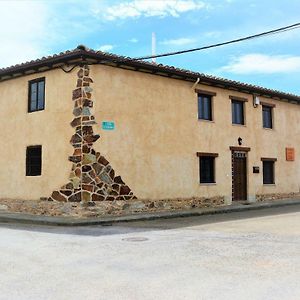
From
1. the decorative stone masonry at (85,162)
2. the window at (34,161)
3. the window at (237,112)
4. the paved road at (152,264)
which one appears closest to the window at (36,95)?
the window at (34,161)

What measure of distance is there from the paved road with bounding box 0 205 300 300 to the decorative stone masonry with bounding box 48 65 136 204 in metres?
3.37

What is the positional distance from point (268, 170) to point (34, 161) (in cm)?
1196

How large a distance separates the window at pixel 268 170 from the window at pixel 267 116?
180 cm

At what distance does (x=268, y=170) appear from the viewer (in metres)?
22.6

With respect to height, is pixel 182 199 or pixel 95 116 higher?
pixel 95 116

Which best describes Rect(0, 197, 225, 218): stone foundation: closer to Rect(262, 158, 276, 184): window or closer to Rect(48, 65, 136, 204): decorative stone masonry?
Rect(48, 65, 136, 204): decorative stone masonry

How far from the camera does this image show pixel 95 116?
1545cm

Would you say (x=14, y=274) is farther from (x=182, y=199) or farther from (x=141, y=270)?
(x=182, y=199)

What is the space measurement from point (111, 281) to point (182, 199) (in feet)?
39.7

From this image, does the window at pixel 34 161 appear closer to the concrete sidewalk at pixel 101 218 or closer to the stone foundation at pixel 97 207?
the stone foundation at pixel 97 207

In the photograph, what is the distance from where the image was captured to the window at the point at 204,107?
1938 centimetres

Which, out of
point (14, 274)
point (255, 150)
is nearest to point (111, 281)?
point (14, 274)

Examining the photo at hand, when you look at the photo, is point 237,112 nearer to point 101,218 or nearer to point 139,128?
point 139,128

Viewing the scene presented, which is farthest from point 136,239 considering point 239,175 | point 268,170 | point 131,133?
point 268,170
